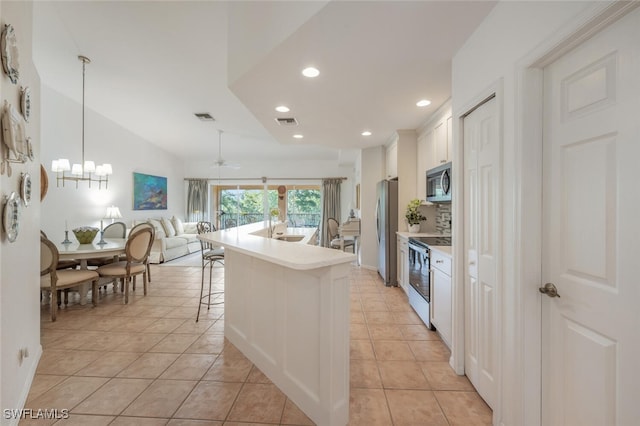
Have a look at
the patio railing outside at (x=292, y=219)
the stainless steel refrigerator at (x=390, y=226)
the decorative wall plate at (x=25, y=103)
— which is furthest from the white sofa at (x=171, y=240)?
the stainless steel refrigerator at (x=390, y=226)

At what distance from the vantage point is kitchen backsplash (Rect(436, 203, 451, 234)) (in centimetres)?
358

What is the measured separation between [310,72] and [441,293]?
2255 mm

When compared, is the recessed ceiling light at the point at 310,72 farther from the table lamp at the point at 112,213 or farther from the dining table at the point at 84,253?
the table lamp at the point at 112,213

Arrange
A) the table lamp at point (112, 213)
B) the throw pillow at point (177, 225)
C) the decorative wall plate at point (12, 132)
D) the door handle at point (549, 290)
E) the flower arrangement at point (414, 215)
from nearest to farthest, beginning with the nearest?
1. the door handle at point (549, 290)
2. the decorative wall plate at point (12, 132)
3. the flower arrangement at point (414, 215)
4. the table lamp at point (112, 213)
5. the throw pillow at point (177, 225)

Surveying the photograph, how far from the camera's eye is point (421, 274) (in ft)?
9.80

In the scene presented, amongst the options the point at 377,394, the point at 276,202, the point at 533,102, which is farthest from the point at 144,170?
the point at 533,102

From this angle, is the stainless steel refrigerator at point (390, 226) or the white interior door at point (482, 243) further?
the stainless steel refrigerator at point (390, 226)

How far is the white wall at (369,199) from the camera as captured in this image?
5.36 metres

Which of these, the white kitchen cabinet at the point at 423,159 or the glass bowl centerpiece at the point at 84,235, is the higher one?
the white kitchen cabinet at the point at 423,159

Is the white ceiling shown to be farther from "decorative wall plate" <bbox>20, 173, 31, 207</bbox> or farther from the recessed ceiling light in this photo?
"decorative wall plate" <bbox>20, 173, 31, 207</bbox>

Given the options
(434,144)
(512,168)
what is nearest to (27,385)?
(512,168)

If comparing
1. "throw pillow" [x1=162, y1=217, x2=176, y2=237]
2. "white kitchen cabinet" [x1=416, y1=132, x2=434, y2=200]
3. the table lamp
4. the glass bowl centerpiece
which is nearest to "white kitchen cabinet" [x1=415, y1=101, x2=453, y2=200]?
"white kitchen cabinet" [x1=416, y1=132, x2=434, y2=200]

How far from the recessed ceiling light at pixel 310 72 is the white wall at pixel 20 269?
5.78ft

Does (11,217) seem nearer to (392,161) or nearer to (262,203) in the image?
(392,161)
